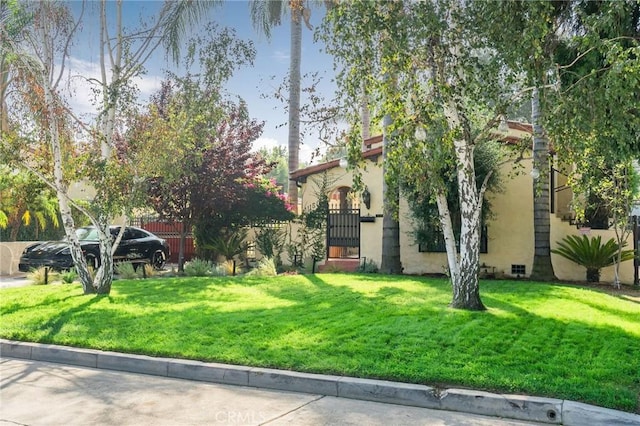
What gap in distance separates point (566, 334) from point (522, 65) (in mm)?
3431

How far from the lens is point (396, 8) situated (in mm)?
7676

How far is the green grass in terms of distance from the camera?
550cm

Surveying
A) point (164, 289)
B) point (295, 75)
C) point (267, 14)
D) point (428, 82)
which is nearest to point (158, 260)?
point (164, 289)

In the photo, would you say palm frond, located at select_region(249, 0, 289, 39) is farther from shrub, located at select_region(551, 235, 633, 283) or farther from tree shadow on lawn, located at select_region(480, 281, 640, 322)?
tree shadow on lawn, located at select_region(480, 281, 640, 322)

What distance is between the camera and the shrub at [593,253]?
1361 centimetres

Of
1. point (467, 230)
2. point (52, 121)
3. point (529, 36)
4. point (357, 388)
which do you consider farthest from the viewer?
point (52, 121)

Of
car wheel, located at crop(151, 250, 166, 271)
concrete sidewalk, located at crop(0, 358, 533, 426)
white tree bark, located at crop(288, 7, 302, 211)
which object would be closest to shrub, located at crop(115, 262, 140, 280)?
car wheel, located at crop(151, 250, 166, 271)

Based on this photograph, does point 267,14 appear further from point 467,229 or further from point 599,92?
point 599,92

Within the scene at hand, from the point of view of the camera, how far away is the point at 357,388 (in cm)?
539

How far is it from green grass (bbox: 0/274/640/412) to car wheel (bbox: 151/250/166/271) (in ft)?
22.4

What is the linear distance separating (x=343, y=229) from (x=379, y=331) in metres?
10.8

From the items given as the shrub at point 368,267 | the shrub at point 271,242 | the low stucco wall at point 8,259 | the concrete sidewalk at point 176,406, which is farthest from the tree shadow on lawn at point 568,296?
the low stucco wall at point 8,259

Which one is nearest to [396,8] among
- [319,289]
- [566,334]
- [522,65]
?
[522,65]

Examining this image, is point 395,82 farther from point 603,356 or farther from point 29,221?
point 29,221
